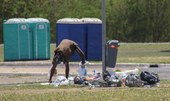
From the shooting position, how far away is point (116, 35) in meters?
49.2

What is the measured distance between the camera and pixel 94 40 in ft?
82.8

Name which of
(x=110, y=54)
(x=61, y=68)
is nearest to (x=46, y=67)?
(x=61, y=68)

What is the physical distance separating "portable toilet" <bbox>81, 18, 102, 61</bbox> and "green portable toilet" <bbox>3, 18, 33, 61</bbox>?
9.15ft

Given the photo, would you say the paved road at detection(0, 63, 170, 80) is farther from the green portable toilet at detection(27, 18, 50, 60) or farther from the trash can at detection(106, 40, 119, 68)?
the trash can at detection(106, 40, 119, 68)

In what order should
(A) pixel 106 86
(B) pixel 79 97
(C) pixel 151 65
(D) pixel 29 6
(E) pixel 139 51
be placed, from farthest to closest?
(D) pixel 29 6 → (E) pixel 139 51 → (C) pixel 151 65 → (A) pixel 106 86 → (B) pixel 79 97

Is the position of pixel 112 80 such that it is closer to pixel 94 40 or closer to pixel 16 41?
pixel 94 40

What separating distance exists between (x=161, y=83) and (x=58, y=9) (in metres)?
33.5

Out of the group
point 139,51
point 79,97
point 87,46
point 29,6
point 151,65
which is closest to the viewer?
point 79,97

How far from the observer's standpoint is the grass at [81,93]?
41.7ft

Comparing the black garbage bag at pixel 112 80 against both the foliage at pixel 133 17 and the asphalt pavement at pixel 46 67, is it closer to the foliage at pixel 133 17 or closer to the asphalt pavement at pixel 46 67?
the asphalt pavement at pixel 46 67

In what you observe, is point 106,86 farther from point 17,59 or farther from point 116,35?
point 116,35

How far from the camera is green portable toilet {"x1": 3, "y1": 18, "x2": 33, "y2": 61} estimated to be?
83.7ft

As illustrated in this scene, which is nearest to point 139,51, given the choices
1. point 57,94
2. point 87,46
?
point 87,46

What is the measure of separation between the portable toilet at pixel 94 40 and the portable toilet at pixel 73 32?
24 cm
